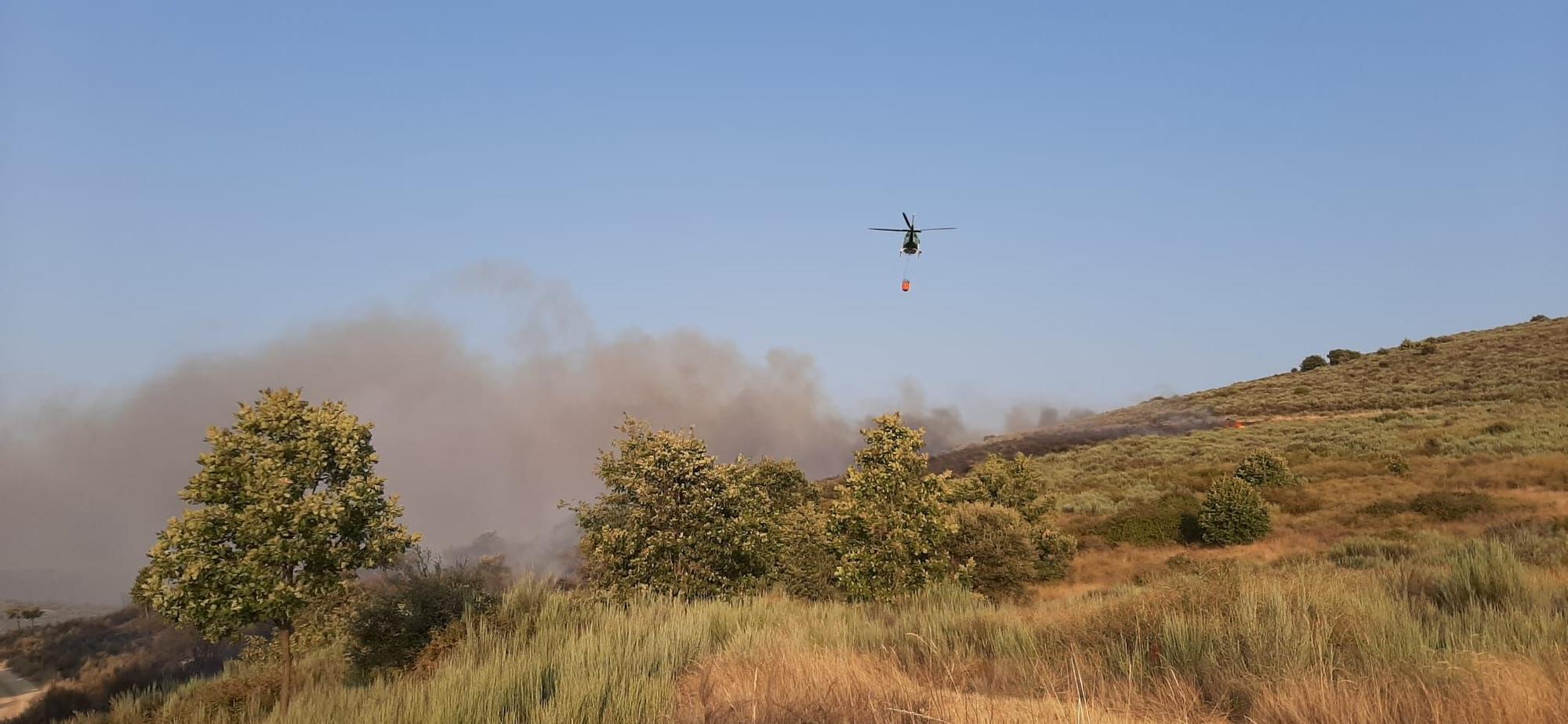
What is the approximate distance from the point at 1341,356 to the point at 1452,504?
82.7 meters

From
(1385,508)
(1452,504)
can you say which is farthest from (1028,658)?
(1385,508)

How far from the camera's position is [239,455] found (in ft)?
47.9

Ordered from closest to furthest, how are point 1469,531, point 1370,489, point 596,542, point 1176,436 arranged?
point 596,542
point 1469,531
point 1370,489
point 1176,436

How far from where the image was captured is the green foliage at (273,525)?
1364cm

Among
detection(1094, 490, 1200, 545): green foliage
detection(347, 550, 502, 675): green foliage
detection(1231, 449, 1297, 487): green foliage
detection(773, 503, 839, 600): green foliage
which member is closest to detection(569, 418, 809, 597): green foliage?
detection(773, 503, 839, 600): green foliage

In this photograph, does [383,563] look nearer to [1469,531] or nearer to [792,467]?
[792,467]

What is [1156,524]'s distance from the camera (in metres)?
34.3

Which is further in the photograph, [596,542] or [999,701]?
[596,542]

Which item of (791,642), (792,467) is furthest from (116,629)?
(791,642)

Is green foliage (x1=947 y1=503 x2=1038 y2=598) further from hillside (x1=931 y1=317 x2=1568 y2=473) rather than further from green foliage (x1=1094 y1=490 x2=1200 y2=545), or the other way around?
hillside (x1=931 y1=317 x2=1568 y2=473)

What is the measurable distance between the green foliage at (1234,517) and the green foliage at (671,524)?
21161mm

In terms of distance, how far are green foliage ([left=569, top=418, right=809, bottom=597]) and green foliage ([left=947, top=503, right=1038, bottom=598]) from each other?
8740 millimetres

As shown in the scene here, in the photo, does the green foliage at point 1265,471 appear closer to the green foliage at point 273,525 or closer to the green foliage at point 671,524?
the green foliage at point 671,524

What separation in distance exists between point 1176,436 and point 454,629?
66990 millimetres
